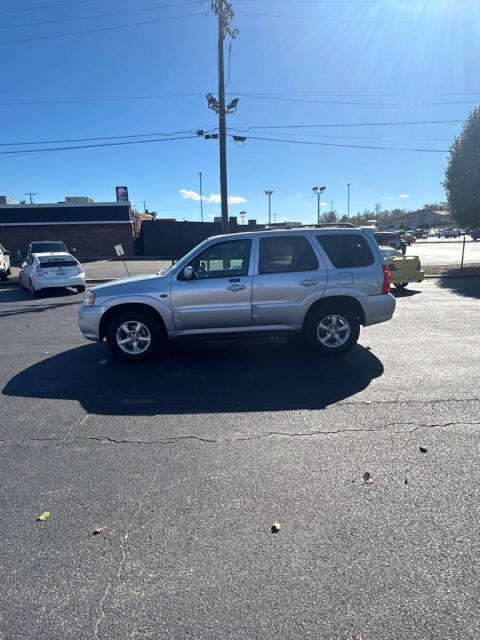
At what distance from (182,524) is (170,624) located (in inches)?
27.5

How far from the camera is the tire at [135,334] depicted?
592cm

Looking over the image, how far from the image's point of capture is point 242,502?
282 cm

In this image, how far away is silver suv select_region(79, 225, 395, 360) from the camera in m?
5.88

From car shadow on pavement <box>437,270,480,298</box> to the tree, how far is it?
5.10 m

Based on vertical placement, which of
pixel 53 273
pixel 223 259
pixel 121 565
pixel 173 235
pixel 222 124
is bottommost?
pixel 121 565

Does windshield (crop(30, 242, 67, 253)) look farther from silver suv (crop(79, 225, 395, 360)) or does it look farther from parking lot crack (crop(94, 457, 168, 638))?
parking lot crack (crop(94, 457, 168, 638))

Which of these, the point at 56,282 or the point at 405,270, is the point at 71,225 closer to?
the point at 56,282

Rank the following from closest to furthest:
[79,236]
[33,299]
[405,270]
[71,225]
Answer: [405,270], [33,299], [71,225], [79,236]

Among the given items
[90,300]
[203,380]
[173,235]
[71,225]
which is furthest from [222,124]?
[71,225]

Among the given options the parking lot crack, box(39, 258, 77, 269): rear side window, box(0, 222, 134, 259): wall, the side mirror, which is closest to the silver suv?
the side mirror

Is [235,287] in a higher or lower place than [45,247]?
lower

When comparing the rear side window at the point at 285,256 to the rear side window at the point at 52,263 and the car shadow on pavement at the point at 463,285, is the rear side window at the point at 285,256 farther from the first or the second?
the rear side window at the point at 52,263

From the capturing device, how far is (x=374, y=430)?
3.80m

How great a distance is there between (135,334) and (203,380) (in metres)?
1.45
